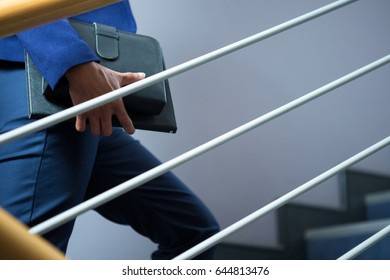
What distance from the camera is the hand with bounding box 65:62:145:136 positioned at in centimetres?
96

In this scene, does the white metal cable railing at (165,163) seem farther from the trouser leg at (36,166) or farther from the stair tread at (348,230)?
the stair tread at (348,230)

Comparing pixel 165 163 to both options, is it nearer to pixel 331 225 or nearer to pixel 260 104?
pixel 260 104

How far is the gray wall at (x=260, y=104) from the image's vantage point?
1.75m

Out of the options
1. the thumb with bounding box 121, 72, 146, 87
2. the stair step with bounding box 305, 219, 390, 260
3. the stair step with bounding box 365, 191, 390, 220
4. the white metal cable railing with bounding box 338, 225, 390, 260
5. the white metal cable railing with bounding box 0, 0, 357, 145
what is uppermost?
the thumb with bounding box 121, 72, 146, 87

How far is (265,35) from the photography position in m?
0.85

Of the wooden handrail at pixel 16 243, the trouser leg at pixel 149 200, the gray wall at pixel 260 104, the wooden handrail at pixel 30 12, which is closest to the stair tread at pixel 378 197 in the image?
the gray wall at pixel 260 104

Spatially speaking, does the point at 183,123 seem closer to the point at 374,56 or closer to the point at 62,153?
the point at 374,56

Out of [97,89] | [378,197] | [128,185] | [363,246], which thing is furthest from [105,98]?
[378,197]

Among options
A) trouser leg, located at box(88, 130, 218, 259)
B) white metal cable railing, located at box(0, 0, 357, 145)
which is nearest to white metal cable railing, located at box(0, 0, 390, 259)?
white metal cable railing, located at box(0, 0, 357, 145)

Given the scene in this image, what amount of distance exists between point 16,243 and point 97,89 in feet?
1.64

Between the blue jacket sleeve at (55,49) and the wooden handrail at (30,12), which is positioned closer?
the wooden handrail at (30,12)

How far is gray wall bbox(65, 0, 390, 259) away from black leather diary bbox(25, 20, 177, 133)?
62cm

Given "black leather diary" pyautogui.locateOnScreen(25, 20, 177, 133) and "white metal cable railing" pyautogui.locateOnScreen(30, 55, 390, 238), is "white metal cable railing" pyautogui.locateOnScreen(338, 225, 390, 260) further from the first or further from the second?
"black leather diary" pyautogui.locateOnScreen(25, 20, 177, 133)
